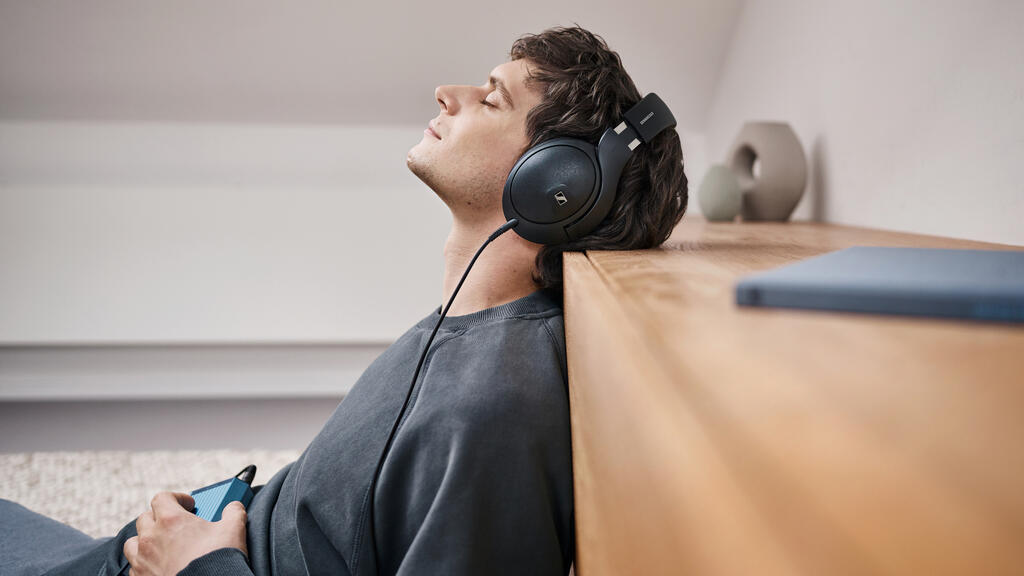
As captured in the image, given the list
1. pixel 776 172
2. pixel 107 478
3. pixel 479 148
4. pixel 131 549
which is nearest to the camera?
pixel 131 549

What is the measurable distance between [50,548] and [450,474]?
2.40 ft

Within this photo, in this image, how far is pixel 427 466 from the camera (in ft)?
2.14

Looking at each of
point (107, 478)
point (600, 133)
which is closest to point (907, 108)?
point (600, 133)

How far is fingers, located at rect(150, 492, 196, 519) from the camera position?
0.82 m

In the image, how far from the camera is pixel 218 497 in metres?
0.91

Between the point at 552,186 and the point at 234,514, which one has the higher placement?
the point at 552,186

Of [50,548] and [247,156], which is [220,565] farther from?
[247,156]

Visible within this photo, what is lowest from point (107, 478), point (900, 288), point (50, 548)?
point (107, 478)

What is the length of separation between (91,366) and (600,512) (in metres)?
2.45

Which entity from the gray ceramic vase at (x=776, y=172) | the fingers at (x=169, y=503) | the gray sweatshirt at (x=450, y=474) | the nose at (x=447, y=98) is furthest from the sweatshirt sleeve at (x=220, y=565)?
the gray ceramic vase at (x=776, y=172)

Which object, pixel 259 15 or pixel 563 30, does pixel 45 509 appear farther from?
pixel 563 30

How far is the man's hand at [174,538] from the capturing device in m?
0.77

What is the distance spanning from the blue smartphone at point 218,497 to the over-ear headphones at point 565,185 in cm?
51

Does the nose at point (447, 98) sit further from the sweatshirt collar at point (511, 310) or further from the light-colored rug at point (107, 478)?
the light-colored rug at point (107, 478)
